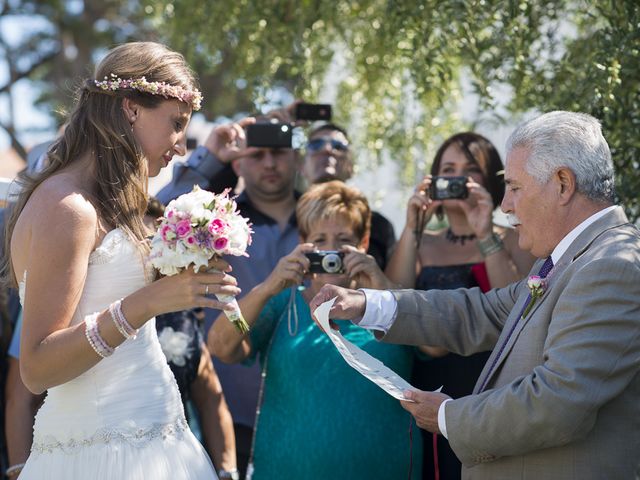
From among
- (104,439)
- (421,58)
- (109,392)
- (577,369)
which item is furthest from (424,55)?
(104,439)

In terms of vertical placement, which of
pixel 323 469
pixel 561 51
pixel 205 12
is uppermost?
pixel 205 12

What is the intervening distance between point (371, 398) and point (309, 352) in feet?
1.08

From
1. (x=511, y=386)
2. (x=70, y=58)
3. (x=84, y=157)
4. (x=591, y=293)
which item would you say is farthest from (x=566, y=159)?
(x=70, y=58)

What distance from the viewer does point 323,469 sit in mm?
3602

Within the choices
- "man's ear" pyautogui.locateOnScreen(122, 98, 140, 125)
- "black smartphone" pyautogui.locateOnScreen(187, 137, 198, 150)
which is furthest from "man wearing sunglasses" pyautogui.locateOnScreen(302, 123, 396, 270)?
"man's ear" pyautogui.locateOnScreen(122, 98, 140, 125)

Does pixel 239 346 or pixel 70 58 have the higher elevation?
pixel 70 58

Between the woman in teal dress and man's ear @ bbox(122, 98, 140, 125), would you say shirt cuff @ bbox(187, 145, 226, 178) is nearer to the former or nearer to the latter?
the woman in teal dress

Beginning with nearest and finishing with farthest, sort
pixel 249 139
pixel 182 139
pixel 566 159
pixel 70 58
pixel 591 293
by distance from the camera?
1. pixel 591 293
2. pixel 566 159
3. pixel 182 139
4. pixel 249 139
5. pixel 70 58

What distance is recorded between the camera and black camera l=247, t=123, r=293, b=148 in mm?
4867

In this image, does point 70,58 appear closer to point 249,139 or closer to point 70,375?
point 249,139

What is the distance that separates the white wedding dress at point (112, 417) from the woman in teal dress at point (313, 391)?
2.59 ft

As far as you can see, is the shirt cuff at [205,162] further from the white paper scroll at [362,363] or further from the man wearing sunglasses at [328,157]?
the white paper scroll at [362,363]

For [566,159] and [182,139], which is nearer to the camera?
[566,159]

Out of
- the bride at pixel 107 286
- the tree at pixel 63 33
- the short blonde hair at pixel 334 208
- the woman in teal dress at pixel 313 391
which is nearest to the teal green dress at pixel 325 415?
the woman in teal dress at pixel 313 391
